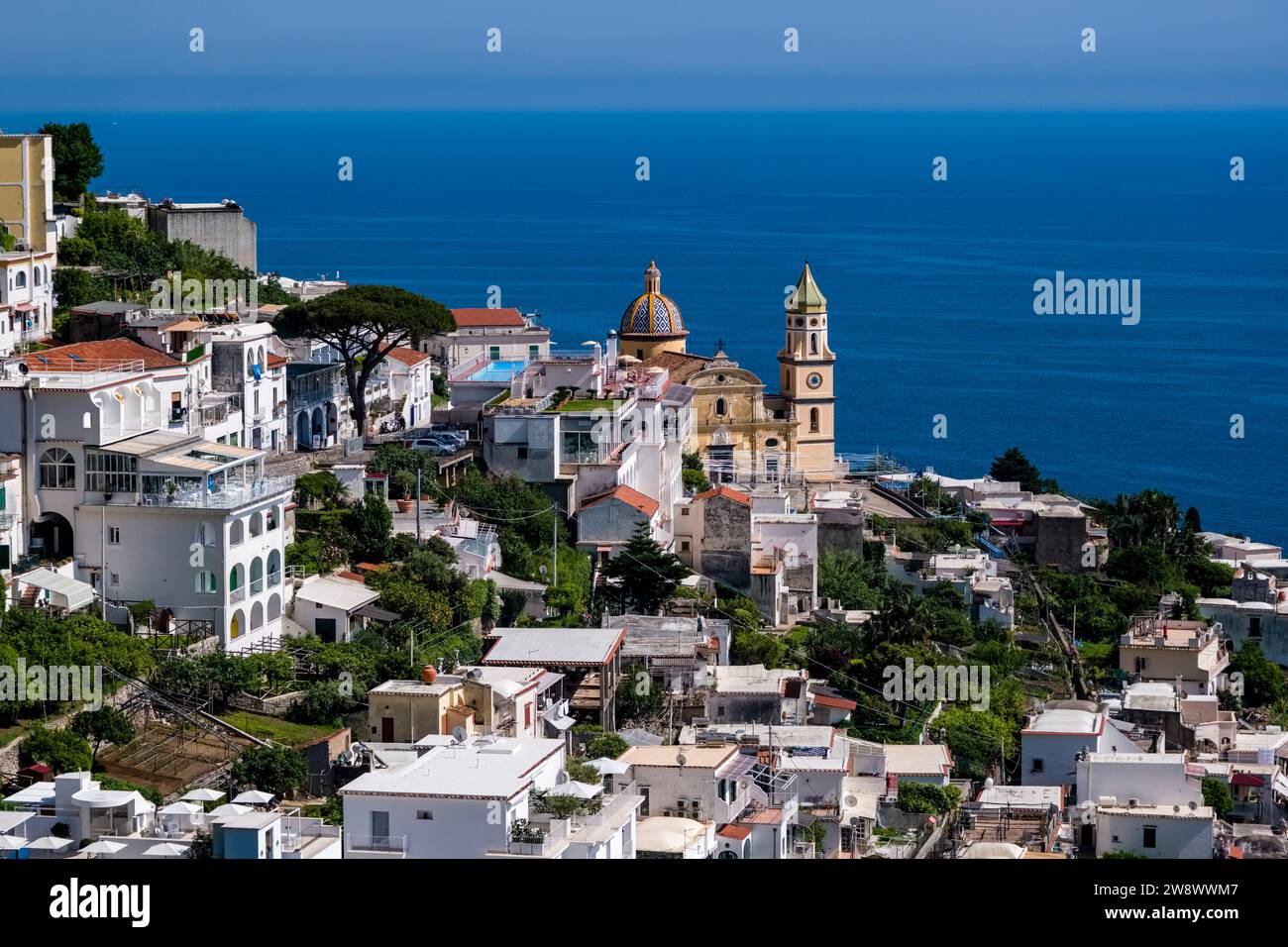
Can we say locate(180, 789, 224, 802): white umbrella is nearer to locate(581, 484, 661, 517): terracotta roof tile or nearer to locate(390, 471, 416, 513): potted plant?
locate(390, 471, 416, 513): potted plant

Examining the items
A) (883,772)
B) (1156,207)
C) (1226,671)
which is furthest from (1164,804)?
(1156,207)

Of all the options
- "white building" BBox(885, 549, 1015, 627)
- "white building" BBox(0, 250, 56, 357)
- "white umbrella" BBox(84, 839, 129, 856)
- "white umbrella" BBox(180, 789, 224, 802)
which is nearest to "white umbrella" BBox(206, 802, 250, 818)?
"white umbrella" BBox(84, 839, 129, 856)

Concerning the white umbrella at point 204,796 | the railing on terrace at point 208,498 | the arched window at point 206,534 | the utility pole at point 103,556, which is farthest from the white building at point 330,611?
the white umbrella at point 204,796

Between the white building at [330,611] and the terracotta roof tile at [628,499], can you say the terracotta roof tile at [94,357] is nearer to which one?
the white building at [330,611]

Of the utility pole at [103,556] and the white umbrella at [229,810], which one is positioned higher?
the utility pole at [103,556]

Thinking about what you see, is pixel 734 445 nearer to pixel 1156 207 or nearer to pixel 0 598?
pixel 0 598

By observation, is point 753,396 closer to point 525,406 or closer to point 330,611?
point 525,406
